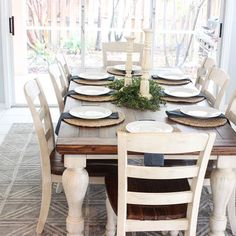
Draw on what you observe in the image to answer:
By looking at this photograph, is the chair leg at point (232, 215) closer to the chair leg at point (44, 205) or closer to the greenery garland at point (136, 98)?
the greenery garland at point (136, 98)

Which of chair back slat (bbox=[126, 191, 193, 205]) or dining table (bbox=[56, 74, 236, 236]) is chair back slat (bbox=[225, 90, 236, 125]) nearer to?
dining table (bbox=[56, 74, 236, 236])

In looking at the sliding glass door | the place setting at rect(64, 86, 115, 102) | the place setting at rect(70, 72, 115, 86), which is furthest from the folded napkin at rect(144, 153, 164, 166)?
the sliding glass door

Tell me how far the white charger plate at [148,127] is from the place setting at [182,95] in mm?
584

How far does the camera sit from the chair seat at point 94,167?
2555 mm

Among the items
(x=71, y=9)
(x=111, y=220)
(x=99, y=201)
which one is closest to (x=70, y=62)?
(x=71, y=9)

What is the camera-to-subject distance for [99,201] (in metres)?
3.11

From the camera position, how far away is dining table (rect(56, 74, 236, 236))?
7.06ft

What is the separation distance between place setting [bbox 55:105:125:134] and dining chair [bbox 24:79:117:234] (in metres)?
0.13

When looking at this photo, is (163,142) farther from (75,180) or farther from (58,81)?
(58,81)

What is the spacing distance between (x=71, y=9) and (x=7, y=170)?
7.49 ft

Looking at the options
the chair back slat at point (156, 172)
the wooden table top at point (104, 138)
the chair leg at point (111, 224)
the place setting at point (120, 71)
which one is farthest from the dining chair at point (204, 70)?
the chair back slat at point (156, 172)

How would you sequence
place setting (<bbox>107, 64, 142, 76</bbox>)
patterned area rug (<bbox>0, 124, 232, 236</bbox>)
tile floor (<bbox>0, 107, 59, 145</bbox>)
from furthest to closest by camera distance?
1. tile floor (<bbox>0, 107, 59, 145</bbox>)
2. place setting (<bbox>107, 64, 142, 76</bbox>)
3. patterned area rug (<bbox>0, 124, 232, 236</bbox>)

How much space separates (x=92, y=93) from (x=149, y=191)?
994 millimetres

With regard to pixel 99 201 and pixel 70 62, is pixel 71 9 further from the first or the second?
pixel 99 201
